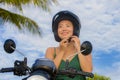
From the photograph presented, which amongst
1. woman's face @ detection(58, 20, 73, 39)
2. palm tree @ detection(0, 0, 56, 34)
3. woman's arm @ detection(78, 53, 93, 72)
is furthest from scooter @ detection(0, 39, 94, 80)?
palm tree @ detection(0, 0, 56, 34)

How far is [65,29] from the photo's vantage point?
175 inches

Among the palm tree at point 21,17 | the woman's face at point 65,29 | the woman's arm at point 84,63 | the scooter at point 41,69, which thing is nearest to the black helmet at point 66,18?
the woman's face at point 65,29

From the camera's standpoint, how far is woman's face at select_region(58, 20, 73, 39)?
446cm

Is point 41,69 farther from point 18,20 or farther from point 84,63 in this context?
point 18,20

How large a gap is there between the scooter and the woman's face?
39.7 inches

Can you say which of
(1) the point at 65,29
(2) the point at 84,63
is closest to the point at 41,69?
(2) the point at 84,63

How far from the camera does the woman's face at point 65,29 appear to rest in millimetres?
4465

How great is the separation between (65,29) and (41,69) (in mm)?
1426

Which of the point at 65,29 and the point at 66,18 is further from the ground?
the point at 66,18

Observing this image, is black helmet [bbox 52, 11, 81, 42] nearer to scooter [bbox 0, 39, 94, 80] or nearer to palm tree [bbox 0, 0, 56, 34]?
scooter [bbox 0, 39, 94, 80]

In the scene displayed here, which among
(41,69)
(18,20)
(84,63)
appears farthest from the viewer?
(18,20)

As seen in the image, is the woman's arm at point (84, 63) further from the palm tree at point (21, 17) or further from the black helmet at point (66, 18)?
the palm tree at point (21, 17)

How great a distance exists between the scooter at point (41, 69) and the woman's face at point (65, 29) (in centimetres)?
101

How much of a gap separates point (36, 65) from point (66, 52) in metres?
1.41
